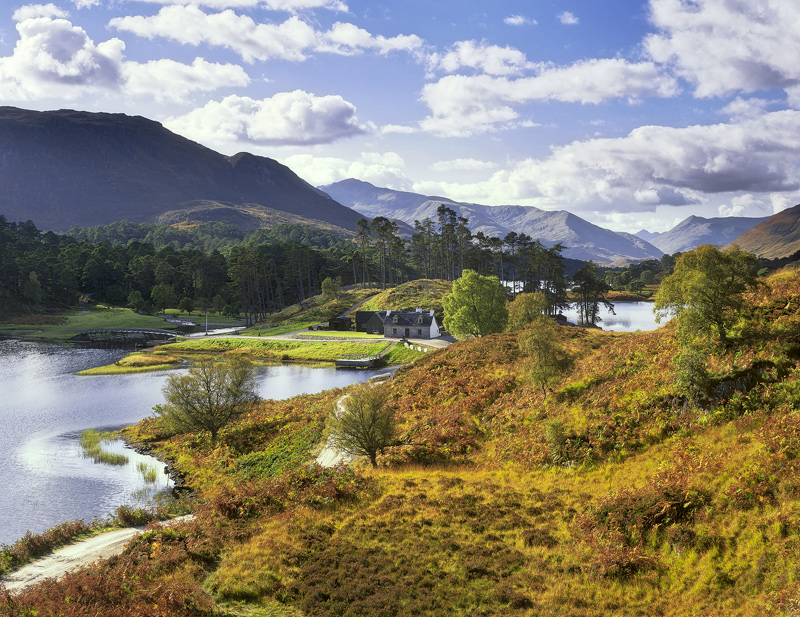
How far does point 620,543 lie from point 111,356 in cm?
9772

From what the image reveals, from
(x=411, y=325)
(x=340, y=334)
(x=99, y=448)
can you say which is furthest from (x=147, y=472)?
(x=340, y=334)

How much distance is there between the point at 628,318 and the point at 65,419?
11756 centimetres

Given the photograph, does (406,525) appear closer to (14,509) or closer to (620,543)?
(620,543)

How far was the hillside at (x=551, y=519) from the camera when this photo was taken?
42.9 feet

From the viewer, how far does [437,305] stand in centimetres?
11425

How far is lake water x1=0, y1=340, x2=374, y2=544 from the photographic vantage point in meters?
30.6

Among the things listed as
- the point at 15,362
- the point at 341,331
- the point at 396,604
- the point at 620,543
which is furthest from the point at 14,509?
the point at 341,331

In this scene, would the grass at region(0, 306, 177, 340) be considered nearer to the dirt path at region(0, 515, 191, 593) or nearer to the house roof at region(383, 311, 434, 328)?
the house roof at region(383, 311, 434, 328)

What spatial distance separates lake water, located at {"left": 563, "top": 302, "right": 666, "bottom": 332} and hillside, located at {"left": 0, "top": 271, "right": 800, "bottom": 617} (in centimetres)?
6602

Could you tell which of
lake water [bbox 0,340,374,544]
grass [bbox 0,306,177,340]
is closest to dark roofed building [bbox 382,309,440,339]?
lake water [bbox 0,340,374,544]

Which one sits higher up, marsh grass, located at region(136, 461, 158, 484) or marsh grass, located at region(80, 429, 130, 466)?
marsh grass, located at region(80, 429, 130, 466)

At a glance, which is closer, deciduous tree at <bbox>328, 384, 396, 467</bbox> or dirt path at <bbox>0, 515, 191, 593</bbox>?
dirt path at <bbox>0, 515, 191, 593</bbox>

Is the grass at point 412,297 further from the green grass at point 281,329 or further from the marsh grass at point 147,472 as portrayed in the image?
the marsh grass at point 147,472

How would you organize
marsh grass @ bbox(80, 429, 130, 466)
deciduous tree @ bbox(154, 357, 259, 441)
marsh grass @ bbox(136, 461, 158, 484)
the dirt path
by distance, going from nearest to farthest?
the dirt path → marsh grass @ bbox(136, 461, 158, 484) → marsh grass @ bbox(80, 429, 130, 466) → deciduous tree @ bbox(154, 357, 259, 441)
